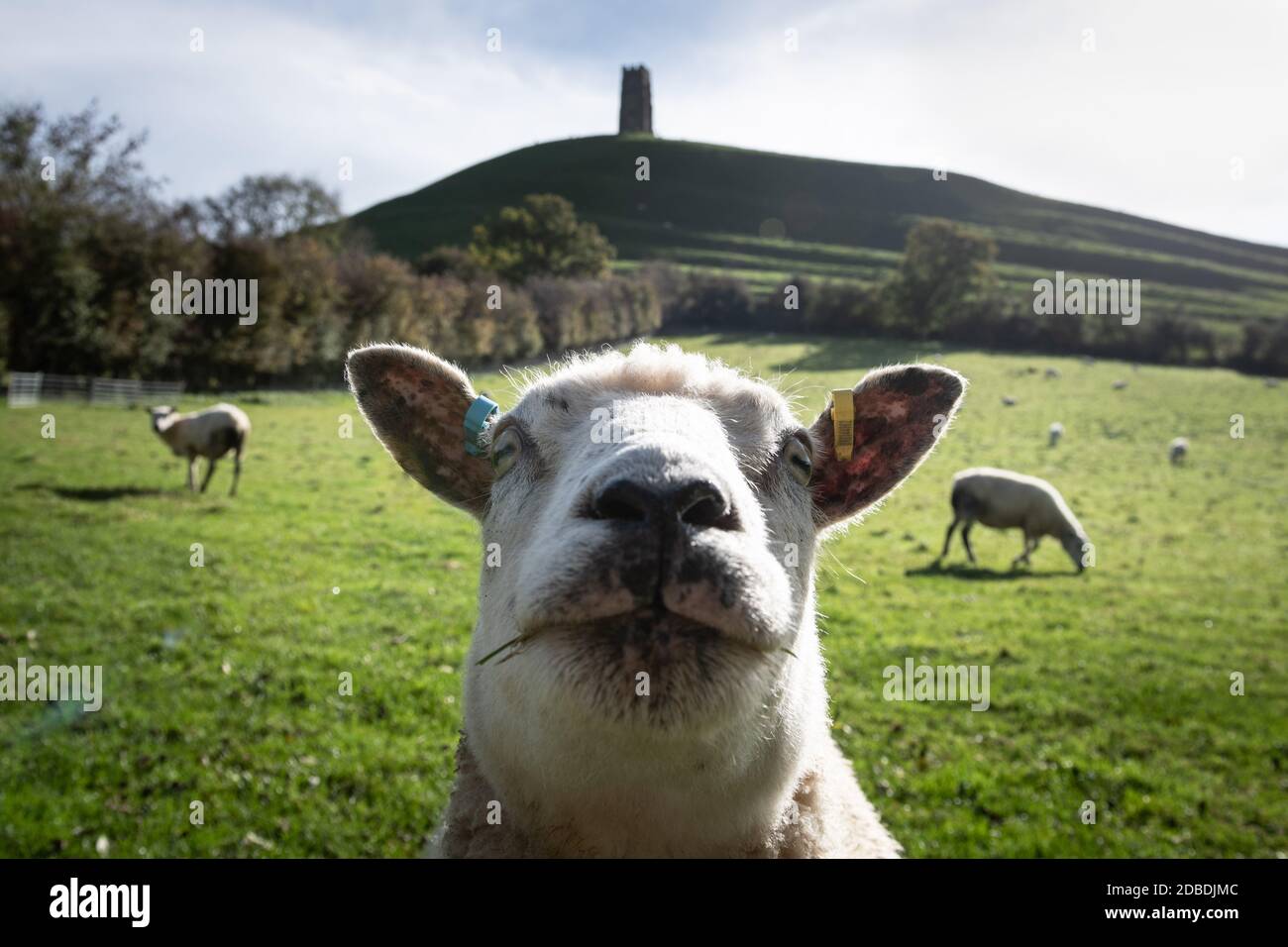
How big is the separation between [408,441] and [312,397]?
126ft

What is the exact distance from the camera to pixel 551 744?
99.6 inches

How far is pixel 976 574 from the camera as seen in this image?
645 inches

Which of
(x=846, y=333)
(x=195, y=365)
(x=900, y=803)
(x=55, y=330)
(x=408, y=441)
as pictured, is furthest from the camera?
(x=846, y=333)

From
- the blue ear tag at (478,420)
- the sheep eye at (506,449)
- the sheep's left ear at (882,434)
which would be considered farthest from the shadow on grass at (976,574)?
the sheep eye at (506,449)

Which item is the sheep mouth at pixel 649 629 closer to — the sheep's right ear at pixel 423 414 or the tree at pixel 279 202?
the sheep's right ear at pixel 423 414

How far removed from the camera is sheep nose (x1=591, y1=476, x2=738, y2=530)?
2229mm

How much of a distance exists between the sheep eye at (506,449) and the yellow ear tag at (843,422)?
1537 mm

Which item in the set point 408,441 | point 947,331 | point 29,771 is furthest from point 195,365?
point 947,331

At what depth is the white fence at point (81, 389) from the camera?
1260 inches

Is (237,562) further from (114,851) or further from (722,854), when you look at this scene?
(722,854)

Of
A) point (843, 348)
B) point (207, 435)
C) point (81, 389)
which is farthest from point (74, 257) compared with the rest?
point (843, 348)

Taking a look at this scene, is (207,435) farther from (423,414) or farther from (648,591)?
(648,591)

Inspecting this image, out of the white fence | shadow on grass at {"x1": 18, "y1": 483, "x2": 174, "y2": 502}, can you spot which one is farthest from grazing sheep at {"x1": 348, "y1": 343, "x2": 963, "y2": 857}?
the white fence

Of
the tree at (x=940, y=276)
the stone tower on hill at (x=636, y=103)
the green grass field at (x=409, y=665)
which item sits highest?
the stone tower on hill at (x=636, y=103)
